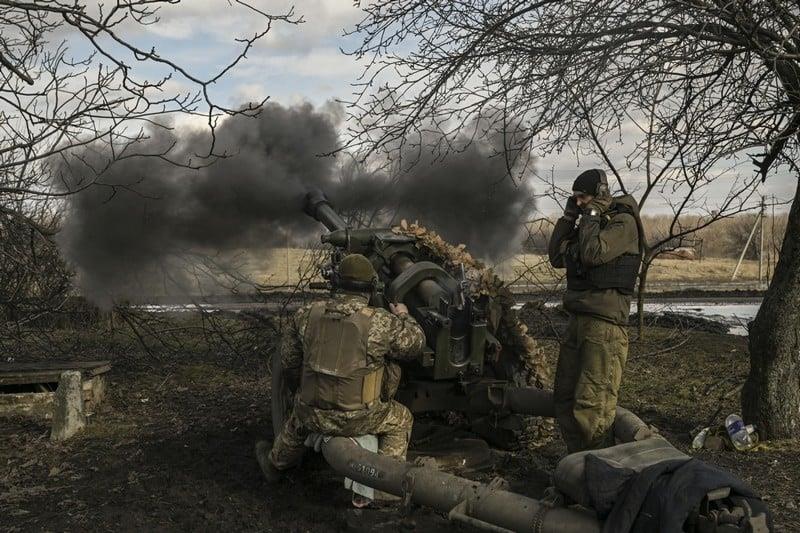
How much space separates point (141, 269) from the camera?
9.19 m

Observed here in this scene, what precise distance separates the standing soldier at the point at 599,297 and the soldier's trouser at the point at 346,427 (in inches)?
46.3

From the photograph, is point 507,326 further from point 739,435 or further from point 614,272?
point 739,435

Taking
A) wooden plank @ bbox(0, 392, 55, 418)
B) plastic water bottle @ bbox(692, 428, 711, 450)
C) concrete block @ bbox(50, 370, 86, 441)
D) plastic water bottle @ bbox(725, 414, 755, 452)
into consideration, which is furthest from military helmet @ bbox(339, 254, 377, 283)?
wooden plank @ bbox(0, 392, 55, 418)

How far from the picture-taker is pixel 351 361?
5422 mm

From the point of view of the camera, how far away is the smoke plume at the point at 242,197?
864 cm

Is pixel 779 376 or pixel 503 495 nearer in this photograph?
pixel 503 495

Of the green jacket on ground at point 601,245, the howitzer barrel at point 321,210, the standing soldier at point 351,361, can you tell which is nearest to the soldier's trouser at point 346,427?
the standing soldier at point 351,361

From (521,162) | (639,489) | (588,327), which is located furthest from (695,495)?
(521,162)

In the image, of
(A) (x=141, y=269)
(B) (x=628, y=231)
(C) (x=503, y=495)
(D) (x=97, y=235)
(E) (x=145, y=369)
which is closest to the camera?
(C) (x=503, y=495)

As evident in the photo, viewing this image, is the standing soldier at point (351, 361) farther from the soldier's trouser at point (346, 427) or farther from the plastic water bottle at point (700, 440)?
the plastic water bottle at point (700, 440)

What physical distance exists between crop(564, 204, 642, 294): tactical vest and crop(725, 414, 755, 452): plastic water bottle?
191 cm

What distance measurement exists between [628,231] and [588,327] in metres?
0.68

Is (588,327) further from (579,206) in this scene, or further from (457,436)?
(457,436)

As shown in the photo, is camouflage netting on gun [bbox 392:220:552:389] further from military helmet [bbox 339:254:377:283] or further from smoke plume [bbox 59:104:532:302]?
smoke plume [bbox 59:104:532:302]
